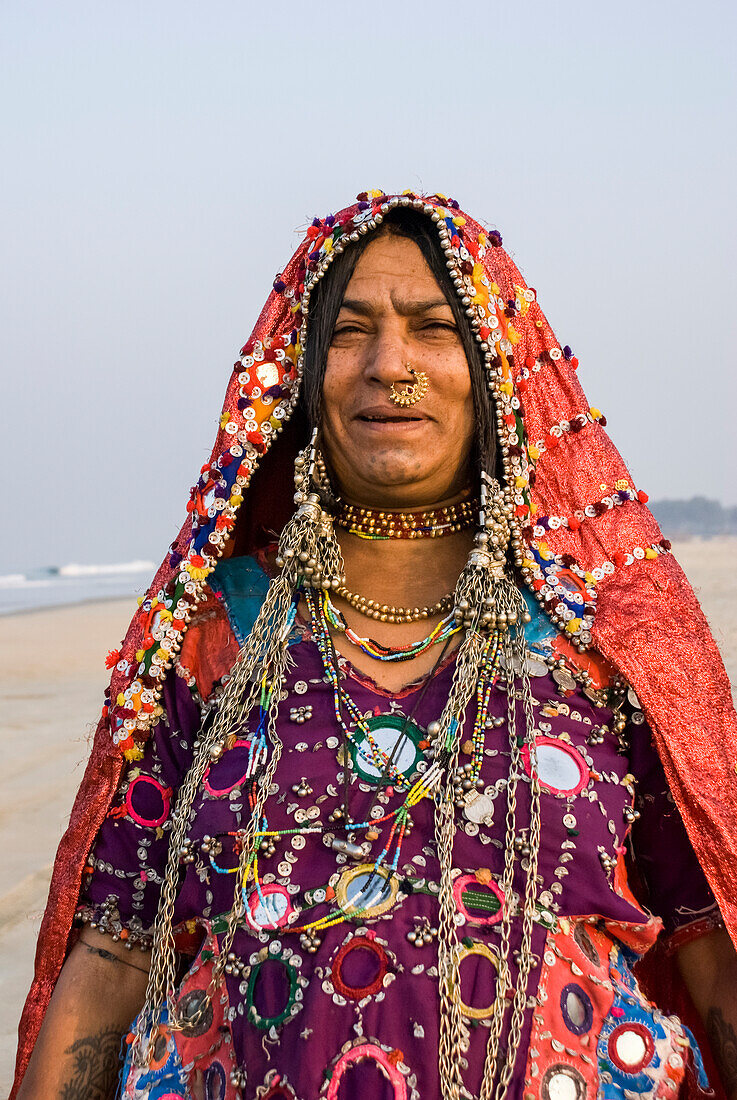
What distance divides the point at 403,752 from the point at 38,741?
270 inches

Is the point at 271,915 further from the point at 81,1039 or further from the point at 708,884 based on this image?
the point at 708,884

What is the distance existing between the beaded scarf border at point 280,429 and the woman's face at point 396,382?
0.07 m

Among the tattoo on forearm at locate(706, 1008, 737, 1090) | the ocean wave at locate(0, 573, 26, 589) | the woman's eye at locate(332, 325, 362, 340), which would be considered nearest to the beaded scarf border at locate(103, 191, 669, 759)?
the woman's eye at locate(332, 325, 362, 340)

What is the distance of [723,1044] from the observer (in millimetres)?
2094

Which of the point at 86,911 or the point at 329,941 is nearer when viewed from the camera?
the point at 329,941

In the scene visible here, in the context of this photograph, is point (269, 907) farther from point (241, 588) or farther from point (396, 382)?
point (396, 382)

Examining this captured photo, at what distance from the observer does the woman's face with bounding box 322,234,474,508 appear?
228 cm

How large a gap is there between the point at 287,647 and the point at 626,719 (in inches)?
28.6

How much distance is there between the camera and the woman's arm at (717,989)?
6.83ft

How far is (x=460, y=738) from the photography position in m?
2.12

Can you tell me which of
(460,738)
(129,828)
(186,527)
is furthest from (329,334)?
(129,828)

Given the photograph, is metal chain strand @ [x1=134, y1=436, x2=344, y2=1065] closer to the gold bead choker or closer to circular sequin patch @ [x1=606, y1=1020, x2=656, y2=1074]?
the gold bead choker

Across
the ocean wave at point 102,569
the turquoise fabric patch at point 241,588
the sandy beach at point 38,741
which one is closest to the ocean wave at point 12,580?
the ocean wave at point 102,569

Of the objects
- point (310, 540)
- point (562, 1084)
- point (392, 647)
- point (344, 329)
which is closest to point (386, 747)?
point (392, 647)
